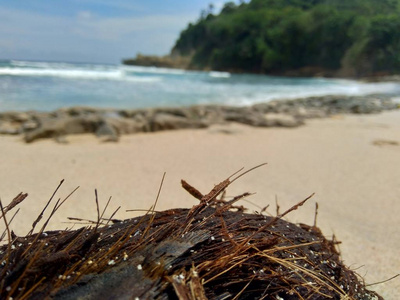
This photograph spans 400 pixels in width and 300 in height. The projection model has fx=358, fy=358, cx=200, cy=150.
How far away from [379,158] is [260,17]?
58.9 m

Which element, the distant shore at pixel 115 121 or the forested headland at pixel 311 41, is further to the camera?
the forested headland at pixel 311 41

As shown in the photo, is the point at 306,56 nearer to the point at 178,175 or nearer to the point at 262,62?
the point at 262,62

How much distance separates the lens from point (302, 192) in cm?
338

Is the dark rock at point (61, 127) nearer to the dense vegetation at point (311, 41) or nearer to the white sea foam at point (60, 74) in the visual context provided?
the white sea foam at point (60, 74)

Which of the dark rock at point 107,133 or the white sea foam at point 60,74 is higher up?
the white sea foam at point 60,74

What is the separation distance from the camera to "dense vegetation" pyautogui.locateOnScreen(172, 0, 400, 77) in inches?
1708

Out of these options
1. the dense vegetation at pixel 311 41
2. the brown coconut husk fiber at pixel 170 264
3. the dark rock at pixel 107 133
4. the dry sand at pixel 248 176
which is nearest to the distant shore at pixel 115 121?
the dark rock at pixel 107 133

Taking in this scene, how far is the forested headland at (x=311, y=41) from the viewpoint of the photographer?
142 feet

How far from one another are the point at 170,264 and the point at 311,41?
5737cm

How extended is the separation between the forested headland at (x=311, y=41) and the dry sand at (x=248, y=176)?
1687 inches

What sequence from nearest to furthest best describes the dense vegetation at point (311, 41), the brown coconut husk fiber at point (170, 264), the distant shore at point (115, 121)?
1. the brown coconut husk fiber at point (170, 264)
2. the distant shore at point (115, 121)
3. the dense vegetation at point (311, 41)

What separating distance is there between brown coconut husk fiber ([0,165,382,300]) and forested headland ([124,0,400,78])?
46875mm

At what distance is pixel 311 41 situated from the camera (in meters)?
53.3

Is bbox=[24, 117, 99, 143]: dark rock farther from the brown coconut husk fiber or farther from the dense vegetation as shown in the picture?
the dense vegetation
